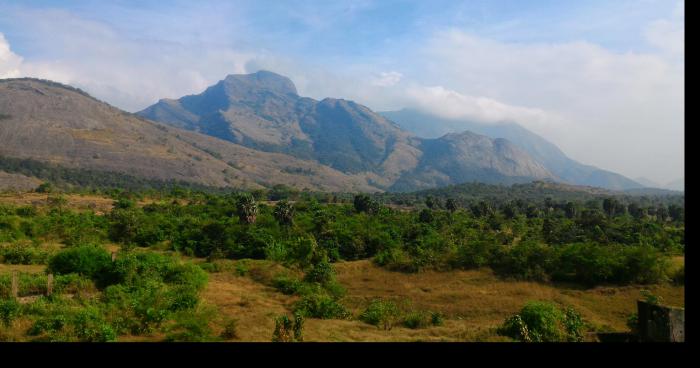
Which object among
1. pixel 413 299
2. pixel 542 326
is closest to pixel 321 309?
pixel 413 299

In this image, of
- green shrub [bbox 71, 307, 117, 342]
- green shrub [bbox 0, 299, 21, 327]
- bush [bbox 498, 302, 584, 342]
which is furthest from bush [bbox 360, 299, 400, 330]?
green shrub [bbox 0, 299, 21, 327]

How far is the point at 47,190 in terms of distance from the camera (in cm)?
5816

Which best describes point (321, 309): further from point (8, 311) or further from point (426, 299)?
point (8, 311)

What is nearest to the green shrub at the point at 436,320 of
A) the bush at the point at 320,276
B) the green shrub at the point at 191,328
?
the bush at the point at 320,276

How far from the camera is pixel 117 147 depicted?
129500mm

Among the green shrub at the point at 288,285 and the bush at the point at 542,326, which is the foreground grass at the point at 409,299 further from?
the bush at the point at 542,326

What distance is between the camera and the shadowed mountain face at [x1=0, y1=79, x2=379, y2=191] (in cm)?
11888

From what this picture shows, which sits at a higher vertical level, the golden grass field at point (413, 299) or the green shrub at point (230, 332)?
the green shrub at point (230, 332)

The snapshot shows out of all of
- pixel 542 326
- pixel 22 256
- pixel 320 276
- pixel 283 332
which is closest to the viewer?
pixel 283 332

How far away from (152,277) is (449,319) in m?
11.1

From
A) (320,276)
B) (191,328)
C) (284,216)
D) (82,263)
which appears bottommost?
(320,276)

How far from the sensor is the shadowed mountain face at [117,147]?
390 ft
